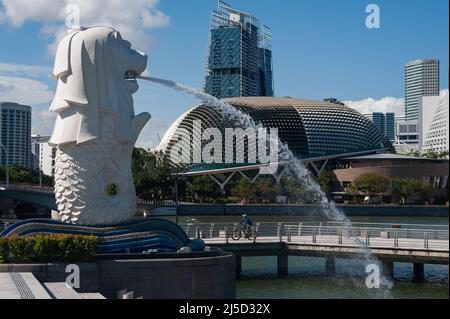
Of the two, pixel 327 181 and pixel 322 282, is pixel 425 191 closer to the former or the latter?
pixel 327 181

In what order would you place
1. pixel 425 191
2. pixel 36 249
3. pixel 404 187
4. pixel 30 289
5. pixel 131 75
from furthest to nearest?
pixel 404 187 < pixel 425 191 < pixel 131 75 < pixel 36 249 < pixel 30 289

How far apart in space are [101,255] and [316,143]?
304 ft

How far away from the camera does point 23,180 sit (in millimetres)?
89438

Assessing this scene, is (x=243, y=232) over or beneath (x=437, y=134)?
→ beneath

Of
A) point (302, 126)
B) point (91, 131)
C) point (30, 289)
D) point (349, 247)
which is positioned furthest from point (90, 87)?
point (302, 126)

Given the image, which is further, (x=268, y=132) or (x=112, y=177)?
(x=268, y=132)

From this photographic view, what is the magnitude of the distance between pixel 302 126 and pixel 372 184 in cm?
2538

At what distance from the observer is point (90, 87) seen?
65.3 ft

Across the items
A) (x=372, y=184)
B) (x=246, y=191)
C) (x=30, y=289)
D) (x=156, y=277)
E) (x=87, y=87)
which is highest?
(x=87, y=87)

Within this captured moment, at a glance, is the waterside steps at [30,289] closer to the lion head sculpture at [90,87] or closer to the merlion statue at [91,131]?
the merlion statue at [91,131]

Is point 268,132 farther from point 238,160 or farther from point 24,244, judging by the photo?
point 24,244

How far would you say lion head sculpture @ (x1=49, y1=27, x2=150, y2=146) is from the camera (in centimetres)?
1984

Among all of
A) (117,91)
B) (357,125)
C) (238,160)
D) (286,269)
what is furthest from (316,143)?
(117,91)

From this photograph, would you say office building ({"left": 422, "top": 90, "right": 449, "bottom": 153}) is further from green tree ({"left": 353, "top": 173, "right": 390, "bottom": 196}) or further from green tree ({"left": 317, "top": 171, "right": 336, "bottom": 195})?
green tree ({"left": 353, "top": 173, "right": 390, "bottom": 196})
